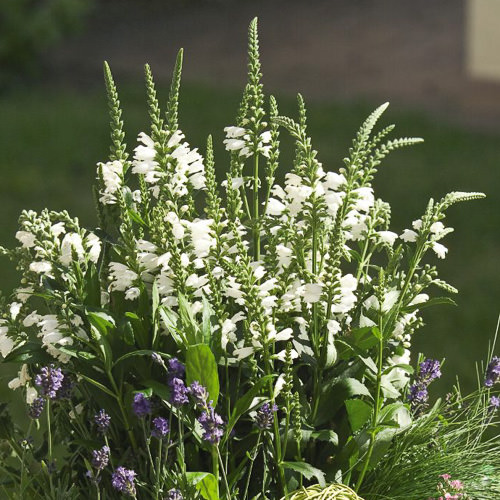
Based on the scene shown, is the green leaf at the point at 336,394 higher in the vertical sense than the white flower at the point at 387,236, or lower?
lower

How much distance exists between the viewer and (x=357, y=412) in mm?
1393

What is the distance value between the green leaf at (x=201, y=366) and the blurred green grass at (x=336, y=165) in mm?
2340

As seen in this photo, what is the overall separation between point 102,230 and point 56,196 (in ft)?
12.4

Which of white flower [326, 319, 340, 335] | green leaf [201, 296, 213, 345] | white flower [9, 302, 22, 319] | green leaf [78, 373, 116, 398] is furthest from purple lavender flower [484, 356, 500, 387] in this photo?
white flower [9, 302, 22, 319]

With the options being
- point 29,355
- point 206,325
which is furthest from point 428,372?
point 29,355

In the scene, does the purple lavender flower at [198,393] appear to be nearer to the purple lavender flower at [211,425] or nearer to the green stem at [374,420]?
the purple lavender flower at [211,425]

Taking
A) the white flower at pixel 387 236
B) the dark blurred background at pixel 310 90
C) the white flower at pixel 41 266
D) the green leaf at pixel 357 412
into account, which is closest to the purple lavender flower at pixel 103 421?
the white flower at pixel 41 266

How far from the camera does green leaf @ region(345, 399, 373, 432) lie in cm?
138

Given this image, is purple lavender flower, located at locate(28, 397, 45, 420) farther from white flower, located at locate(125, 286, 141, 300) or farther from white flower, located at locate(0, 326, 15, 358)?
white flower, located at locate(125, 286, 141, 300)

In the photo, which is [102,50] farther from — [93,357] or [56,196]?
[93,357]

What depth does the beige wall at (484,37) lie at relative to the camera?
241 inches

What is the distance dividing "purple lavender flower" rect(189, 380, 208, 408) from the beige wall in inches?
207

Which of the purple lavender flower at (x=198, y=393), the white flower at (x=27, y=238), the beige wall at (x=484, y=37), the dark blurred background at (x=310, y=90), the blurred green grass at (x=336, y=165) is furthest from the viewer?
the beige wall at (x=484, y=37)

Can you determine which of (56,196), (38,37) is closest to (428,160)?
(56,196)
